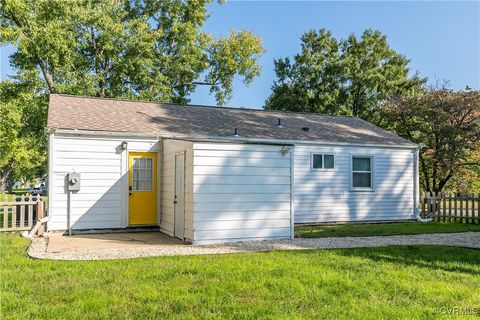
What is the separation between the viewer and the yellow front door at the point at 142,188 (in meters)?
11.3

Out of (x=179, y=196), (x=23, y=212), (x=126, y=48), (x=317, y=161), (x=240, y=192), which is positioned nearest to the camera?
(x=240, y=192)

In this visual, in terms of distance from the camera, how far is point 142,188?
11492 millimetres

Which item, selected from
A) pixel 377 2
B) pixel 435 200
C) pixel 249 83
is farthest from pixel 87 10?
pixel 435 200

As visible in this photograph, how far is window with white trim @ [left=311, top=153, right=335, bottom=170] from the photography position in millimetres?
13481

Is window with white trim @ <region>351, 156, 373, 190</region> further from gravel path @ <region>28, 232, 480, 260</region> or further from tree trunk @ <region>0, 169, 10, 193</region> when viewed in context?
tree trunk @ <region>0, 169, 10, 193</region>

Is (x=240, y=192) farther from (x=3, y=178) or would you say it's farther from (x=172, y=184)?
(x=3, y=178)

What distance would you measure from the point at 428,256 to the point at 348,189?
651 cm

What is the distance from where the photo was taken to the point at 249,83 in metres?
29.0

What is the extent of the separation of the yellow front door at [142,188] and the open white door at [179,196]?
1666 mm

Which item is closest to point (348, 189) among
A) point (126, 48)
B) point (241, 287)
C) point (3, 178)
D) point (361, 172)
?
point (361, 172)

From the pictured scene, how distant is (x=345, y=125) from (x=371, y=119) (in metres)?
14.0

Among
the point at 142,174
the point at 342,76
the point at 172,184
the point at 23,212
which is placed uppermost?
the point at 342,76

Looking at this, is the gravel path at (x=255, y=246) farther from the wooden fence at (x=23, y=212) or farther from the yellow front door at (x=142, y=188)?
the yellow front door at (x=142, y=188)

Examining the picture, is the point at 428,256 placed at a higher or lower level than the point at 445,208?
lower
